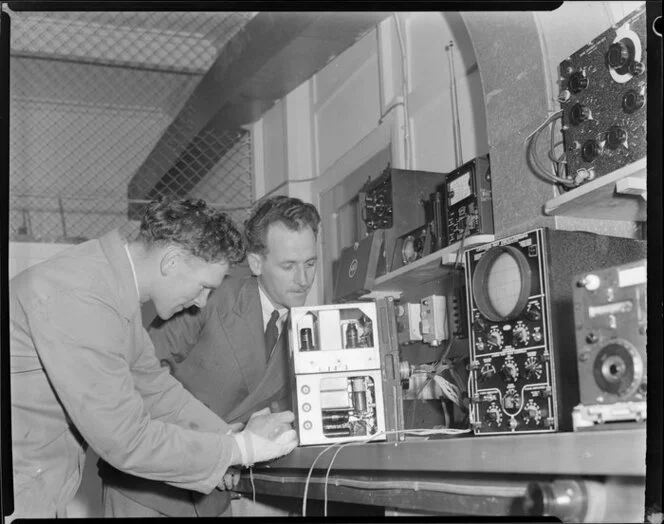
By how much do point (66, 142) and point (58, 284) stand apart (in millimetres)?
1317

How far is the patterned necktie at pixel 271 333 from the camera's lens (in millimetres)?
2115

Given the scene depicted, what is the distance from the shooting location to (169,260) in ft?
6.07

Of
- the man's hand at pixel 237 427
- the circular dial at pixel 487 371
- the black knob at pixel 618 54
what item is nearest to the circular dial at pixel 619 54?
the black knob at pixel 618 54

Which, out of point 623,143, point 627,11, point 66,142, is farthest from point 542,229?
point 66,142

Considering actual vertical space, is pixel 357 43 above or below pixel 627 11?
above

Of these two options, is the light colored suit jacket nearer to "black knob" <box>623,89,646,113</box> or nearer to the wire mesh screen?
the wire mesh screen

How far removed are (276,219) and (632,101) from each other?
1.10m

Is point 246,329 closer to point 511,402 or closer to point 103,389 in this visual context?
point 103,389

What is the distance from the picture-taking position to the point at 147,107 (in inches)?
124

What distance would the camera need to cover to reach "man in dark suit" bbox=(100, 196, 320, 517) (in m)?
2.14

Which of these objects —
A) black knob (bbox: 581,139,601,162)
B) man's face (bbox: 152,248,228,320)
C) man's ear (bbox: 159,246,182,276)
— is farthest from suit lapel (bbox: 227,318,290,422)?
black knob (bbox: 581,139,601,162)

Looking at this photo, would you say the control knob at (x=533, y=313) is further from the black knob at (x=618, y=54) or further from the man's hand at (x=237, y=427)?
the man's hand at (x=237, y=427)

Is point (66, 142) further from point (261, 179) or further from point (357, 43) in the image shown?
point (357, 43)

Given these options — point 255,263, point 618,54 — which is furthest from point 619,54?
point 255,263
